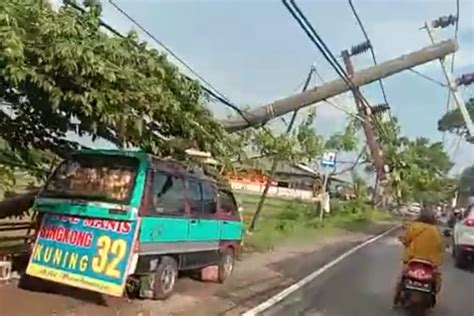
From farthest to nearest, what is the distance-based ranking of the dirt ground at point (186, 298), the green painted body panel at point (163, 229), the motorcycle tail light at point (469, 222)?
the motorcycle tail light at point (469, 222) < the green painted body panel at point (163, 229) < the dirt ground at point (186, 298)

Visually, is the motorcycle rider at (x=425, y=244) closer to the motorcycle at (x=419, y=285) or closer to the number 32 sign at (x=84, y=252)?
the motorcycle at (x=419, y=285)

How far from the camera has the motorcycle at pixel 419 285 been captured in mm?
10945

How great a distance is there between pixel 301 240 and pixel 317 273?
1013 centimetres

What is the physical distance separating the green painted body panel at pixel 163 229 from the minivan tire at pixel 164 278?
0.34 m

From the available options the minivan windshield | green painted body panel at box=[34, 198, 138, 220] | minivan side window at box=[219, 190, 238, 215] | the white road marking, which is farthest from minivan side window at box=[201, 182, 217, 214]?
green painted body panel at box=[34, 198, 138, 220]

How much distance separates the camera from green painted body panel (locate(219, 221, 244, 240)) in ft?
43.1

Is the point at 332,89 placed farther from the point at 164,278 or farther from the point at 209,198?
the point at 164,278

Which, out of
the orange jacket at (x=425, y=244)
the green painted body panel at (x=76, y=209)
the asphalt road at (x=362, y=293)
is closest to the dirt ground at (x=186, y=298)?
the asphalt road at (x=362, y=293)

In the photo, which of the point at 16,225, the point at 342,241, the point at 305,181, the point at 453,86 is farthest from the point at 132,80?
the point at 305,181

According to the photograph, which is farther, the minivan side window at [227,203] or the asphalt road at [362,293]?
the minivan side window at [227,203]

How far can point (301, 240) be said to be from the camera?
26578 millimetres

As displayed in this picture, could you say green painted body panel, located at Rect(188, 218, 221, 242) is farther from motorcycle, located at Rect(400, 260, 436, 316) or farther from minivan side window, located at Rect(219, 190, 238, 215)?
motorcycle, located at Rect(400, 260, 436, 316)

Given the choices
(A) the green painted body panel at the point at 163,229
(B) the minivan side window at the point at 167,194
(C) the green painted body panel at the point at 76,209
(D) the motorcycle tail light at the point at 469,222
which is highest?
(D) the motorcycle tail light at the point at 469,222

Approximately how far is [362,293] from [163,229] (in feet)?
15.6
